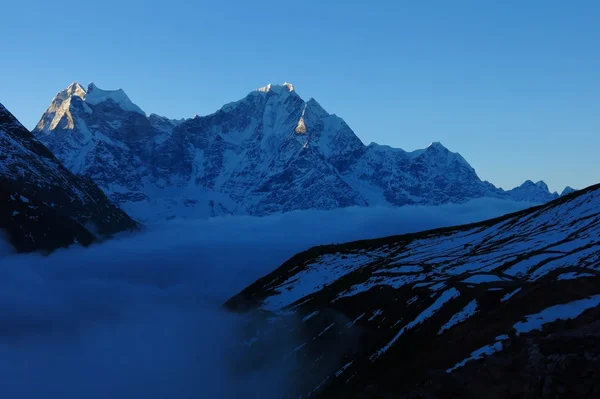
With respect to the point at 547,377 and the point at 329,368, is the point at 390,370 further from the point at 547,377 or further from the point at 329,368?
the point at 547,377

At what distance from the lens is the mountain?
55125 mm

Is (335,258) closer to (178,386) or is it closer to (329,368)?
(178,386)

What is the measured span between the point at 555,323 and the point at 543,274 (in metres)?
29.0

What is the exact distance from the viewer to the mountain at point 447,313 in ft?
181

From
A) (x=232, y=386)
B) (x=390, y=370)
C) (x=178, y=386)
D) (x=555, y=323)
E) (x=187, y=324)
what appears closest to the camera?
(x=555, y=323)

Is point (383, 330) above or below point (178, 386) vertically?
above

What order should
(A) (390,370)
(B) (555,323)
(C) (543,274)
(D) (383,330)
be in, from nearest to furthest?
1. (B) (555,323)
2. (A) (390,370)
3. (C) (543,274)
4. (D) (383,330)

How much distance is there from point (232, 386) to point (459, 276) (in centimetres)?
4846

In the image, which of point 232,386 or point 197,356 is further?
point 197,356

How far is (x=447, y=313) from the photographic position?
92938mm

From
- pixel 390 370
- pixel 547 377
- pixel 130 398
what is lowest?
pixel 130 398

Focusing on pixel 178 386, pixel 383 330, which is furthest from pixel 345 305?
pixel 178 386

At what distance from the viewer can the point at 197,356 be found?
14662 centimetres

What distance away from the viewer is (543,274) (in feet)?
310
